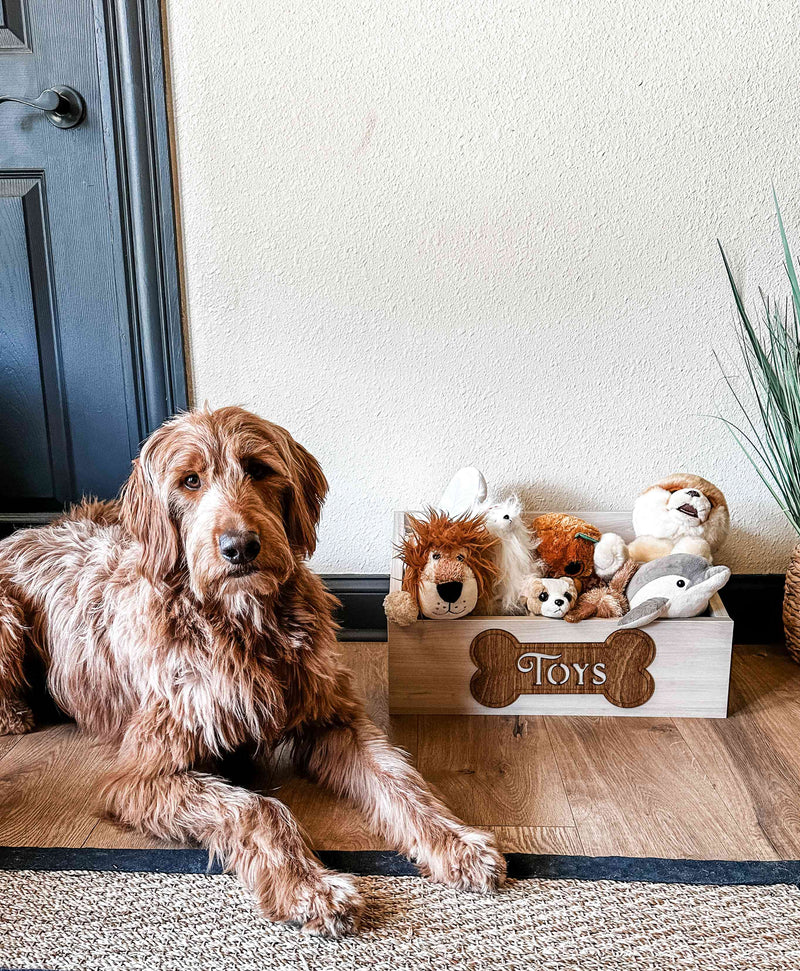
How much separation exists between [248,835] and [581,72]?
1.90m

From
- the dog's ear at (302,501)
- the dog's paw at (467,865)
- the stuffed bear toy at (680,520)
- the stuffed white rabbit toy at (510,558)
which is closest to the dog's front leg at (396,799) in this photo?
the dog's paw at (467,865)

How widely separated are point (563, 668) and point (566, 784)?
0.30m

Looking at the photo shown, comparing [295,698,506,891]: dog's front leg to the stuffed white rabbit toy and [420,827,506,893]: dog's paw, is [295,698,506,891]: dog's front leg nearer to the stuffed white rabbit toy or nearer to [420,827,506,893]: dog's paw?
[420,827,506,893]: dog's paw

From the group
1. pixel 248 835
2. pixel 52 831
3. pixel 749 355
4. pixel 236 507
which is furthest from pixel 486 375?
pixel 52 831

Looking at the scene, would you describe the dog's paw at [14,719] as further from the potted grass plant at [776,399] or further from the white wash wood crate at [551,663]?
the potted grass plant at [776,399]

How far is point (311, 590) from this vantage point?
5.33 feet

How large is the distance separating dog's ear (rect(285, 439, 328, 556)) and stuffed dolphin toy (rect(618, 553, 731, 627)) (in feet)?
2.48

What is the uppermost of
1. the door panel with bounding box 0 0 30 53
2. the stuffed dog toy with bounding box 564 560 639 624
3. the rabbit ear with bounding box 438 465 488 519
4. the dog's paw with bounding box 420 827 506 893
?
the door panel with bounding box 0 0 30 53

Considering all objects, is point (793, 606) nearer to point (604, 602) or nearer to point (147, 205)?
point (604, 602)

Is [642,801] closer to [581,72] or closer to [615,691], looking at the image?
[615,691]

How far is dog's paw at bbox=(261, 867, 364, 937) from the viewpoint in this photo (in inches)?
50.5

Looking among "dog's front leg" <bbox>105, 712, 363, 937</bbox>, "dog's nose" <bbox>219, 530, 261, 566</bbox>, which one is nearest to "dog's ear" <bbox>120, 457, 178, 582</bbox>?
"dog's nose" <bbox>219, 530, 261, 566</bbox>

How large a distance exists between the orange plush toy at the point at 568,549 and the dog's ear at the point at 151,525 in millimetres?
979

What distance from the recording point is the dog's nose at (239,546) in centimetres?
139
